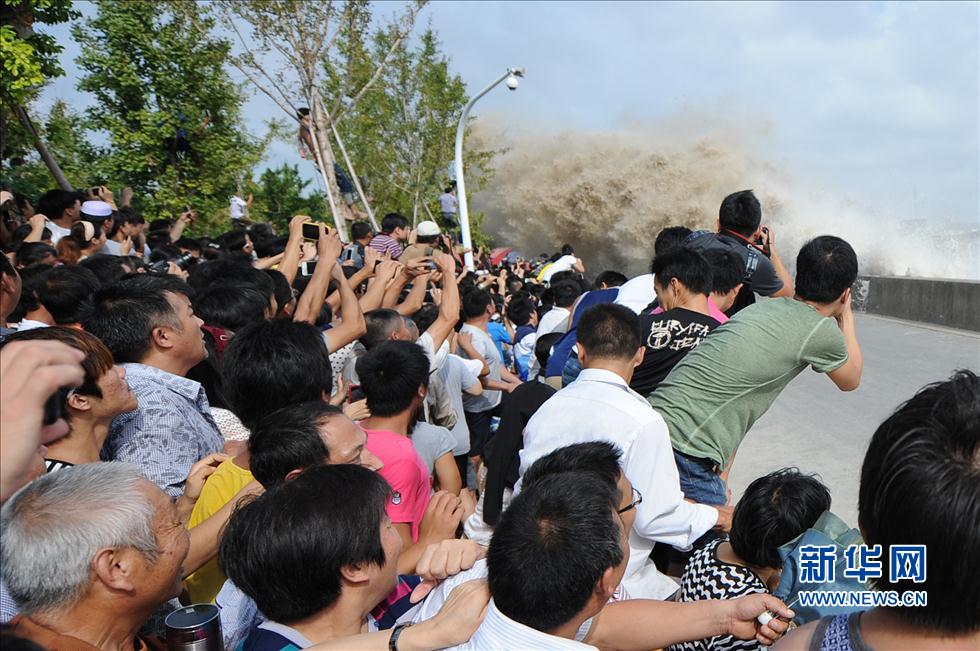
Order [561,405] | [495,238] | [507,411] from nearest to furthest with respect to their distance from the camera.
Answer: [561,405], [507,411], [495,238]

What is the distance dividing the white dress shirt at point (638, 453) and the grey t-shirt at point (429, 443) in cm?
103

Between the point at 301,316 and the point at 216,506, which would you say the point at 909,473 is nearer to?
the point at 216,506

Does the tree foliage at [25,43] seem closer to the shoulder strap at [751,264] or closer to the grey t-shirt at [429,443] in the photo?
the grey t-shirt at [429,443]

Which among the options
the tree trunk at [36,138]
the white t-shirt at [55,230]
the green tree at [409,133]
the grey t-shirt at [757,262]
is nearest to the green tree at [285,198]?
the green tree at [409,133]

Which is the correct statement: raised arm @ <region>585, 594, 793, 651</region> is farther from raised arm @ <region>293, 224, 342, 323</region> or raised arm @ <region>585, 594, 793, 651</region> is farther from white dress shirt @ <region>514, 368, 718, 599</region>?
raised arm @ <region>293, 224, 342, 323</region>

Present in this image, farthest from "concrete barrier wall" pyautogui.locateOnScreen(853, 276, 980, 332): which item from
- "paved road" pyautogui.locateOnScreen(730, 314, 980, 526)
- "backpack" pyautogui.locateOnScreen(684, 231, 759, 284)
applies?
"backpack" pyautogui.locateOnScreen(684, 231, 759, 284)

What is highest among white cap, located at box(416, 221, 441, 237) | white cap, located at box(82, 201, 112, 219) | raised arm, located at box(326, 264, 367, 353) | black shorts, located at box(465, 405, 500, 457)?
white cap, located at box(82, 201, 112, 219)

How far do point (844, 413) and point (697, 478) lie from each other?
15.6 ft

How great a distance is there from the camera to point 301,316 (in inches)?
162

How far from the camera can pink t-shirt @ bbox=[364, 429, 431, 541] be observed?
2.86 meters

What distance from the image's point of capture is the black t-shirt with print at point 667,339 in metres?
3.36

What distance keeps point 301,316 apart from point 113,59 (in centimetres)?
1323

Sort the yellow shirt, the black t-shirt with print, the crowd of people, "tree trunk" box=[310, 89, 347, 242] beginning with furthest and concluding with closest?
"tree trunk" box=[310, 89, 347, 242] < the black t-shirt with print < the yellow shirt < the crowd of people

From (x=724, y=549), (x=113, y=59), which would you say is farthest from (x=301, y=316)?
(x=113, y=59)
